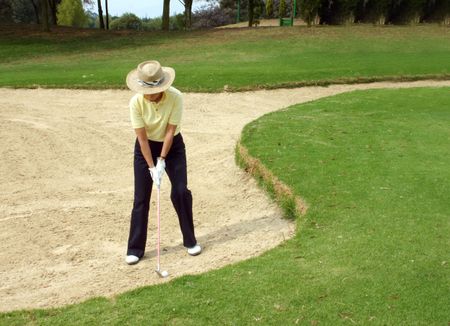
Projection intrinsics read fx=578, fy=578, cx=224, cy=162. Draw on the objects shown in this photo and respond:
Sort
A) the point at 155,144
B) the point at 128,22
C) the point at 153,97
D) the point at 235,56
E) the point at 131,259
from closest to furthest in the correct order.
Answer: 1. the point at 153,97
2. the point at 155,144
3. the point at 131,259
4. the point at 235,56
5. the point at 128,22

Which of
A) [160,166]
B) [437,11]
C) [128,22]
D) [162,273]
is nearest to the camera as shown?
[162,273]

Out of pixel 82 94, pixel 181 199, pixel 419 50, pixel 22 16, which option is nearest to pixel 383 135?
pixel 181 199

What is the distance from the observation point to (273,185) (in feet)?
27.8

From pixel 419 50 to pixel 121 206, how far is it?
67.5ft

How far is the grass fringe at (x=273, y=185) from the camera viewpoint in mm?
7633

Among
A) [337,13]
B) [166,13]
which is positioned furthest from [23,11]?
[337,13]

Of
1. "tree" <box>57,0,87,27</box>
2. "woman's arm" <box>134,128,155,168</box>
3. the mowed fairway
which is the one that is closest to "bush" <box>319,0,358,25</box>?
the mowed fairway

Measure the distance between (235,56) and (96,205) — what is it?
17.7 metres

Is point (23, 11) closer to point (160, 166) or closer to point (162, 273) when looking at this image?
point (160, 166)

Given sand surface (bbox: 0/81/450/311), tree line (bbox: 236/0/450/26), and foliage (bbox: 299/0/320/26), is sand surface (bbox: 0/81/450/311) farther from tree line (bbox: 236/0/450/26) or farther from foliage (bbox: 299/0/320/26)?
tree line (bbox: 236/0/450/26)

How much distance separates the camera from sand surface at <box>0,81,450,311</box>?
6.35 meters

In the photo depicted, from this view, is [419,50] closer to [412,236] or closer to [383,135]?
[383,135]

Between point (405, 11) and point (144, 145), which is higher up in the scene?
point (144, 145)

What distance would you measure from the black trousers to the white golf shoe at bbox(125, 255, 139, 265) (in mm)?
56
